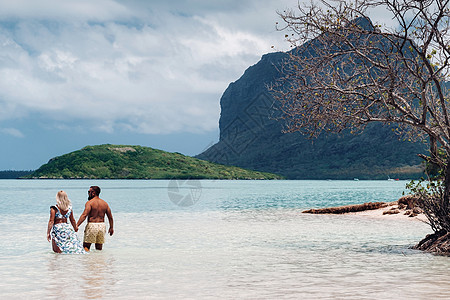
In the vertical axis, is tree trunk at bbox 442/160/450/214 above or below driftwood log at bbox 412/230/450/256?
above

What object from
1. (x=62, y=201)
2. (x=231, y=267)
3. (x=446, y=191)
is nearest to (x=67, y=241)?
(x=62, y=201)

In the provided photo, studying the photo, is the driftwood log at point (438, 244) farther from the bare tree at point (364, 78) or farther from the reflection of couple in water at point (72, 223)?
the reflection of couple in water at point (72, 223)

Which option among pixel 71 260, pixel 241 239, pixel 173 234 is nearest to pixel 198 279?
pixel 71 260

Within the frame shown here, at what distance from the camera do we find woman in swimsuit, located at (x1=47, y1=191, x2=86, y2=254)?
16172 millimetres

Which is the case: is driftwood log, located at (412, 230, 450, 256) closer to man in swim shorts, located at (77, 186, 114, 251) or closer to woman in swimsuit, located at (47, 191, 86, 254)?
man in swim shorts, located at (77, 186, 114, 251)

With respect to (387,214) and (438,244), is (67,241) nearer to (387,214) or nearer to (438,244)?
(438,244)

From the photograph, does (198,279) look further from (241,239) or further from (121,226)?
(121,226)

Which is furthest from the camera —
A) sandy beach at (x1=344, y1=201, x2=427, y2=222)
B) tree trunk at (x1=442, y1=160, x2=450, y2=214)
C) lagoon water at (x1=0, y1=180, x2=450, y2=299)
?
sandy beach at (x1=344, y1=201, x2=427, y2=222)

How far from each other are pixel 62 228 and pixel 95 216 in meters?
1.03

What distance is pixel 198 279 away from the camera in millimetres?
12664

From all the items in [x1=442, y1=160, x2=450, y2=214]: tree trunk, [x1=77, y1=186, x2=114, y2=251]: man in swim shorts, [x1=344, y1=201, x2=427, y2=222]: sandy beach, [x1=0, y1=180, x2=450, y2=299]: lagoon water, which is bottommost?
[x1=0, y1=180, x2=450, y2=299]: lagoon water

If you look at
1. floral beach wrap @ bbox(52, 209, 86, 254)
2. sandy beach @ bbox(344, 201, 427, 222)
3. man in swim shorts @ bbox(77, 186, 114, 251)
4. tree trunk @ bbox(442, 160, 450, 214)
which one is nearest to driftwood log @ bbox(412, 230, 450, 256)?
tree trunk @ bbox(442, 160, 450, 214)

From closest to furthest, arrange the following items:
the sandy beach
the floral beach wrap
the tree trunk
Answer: the tree trunk
the floral beach wrap
the sandy beach

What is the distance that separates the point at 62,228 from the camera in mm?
16328
